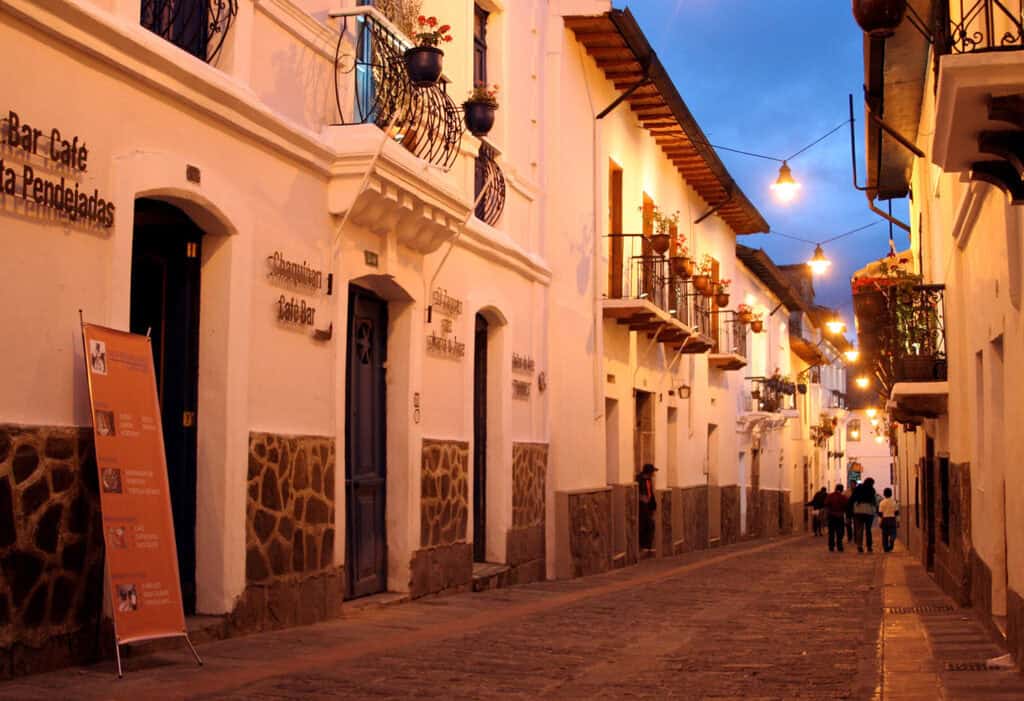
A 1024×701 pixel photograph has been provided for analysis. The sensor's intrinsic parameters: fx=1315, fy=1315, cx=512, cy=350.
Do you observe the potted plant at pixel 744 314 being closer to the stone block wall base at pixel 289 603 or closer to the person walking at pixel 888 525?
the person walking at pixel 888 525

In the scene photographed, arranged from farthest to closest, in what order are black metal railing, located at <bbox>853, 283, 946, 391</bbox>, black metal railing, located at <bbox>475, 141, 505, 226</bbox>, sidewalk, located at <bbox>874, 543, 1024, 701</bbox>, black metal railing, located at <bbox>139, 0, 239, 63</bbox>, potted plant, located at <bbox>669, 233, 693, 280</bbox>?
1. potted plant, located at <bbox>669, 233, 693, 280</bbox>
2. black metal railing, located at <bbox>853, 283, 946, 391</bbox>
3. black metal railing, located at <bbox>475, 141, 505, 226</bbox>
4. black metal railing, located at <bbox>139, 0, 239, 63</bbox>
5. sidewalk, located at <bbox>874, 543, 1024, 701</bbox>

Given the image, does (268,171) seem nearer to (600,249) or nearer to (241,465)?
(241,465)

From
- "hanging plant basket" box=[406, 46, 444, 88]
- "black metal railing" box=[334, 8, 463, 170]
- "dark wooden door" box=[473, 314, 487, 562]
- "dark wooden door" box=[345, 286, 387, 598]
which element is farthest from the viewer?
"dark wooden door" box=[473, 314, 487, 562]

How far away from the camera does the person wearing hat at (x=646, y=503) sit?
23.6 m

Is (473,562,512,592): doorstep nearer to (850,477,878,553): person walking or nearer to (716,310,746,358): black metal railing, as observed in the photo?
(850,477,878,553): person walking

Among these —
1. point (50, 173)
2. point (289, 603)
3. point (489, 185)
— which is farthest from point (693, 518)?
point (50, 173)

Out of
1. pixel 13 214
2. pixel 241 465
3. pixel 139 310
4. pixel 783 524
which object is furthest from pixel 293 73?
pixel 783 524

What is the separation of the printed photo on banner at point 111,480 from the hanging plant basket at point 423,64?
5130 millimetres

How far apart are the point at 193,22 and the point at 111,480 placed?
11.9 ft

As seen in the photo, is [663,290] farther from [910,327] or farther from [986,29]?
[986,29]

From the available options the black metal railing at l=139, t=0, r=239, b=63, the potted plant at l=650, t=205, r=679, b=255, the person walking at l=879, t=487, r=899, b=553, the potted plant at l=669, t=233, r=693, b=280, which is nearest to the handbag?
the person walking at l=879, t=487, r=899, b=553

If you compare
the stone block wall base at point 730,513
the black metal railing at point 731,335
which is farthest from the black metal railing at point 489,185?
the stone block wall base at point 730,513

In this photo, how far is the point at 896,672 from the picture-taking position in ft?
27.6

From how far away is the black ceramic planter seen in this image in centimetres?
1368
